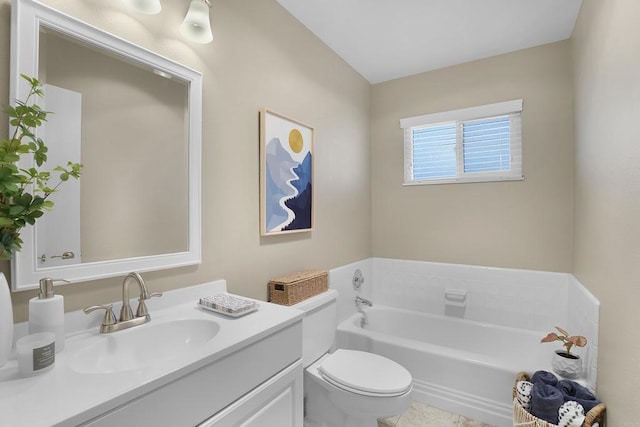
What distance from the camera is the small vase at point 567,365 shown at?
180 centimetres

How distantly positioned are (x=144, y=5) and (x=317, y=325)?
173cm

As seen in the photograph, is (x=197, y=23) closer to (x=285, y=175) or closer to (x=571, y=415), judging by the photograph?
(x=285, y=175)

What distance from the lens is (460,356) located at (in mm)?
2082

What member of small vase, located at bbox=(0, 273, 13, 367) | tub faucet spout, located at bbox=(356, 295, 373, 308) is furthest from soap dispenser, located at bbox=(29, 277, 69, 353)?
tub faucet spout, located at bbox=(356, 295, 373, 308)

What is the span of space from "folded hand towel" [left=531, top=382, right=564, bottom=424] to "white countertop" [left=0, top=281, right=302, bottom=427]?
1.37 meters

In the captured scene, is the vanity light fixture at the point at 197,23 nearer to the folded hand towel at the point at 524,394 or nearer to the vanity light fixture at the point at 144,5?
the vanity light fixture at the point at 144,5

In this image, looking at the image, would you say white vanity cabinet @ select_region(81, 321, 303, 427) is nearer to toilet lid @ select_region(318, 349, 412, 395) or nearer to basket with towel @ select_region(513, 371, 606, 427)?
toilet lid @ select_region(318, 349, 412, 395)

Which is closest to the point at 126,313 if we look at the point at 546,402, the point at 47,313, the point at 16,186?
the point at 47,313

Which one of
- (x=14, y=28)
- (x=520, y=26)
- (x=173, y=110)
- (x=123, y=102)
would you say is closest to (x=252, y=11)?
(x=173, y=110)

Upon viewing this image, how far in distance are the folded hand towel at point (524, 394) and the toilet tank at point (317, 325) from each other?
3.44ft

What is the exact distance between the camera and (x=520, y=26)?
2.19 m

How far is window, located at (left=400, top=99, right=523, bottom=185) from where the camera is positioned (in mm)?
2545

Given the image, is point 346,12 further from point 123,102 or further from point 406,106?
point 123,102

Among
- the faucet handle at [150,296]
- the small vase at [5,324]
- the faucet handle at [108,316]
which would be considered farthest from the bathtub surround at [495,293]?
the small vase at [5,324]
